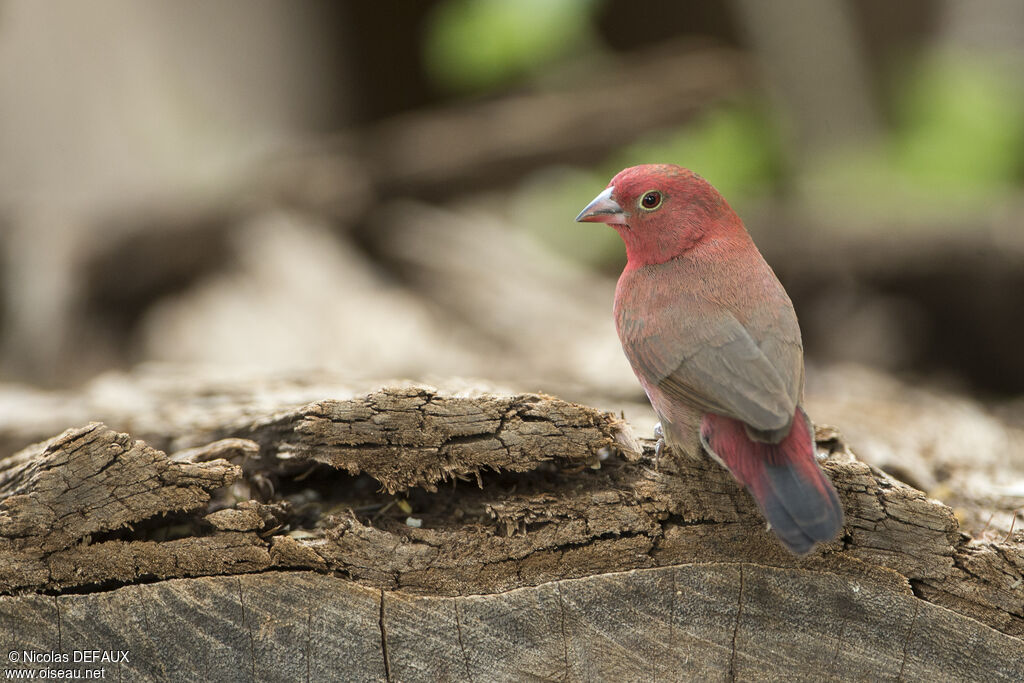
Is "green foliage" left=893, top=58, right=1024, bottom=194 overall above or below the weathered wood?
above

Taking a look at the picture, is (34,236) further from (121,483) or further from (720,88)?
(720,88)

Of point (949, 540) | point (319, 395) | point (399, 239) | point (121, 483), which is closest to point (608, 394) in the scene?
point (319, 395)

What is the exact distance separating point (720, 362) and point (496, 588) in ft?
2.83

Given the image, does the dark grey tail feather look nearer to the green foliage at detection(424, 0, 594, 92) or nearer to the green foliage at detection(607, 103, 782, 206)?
the green foliage at detection(424, 0, 594, 92)

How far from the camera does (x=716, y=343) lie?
2.71m

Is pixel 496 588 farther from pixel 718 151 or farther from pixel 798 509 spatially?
pixel 718 151

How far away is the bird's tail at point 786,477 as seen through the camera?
2.16 meters

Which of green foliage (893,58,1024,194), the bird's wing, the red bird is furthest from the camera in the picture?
green foliage (893,58,1024,194)

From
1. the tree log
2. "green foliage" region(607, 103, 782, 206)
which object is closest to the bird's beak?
the tree log

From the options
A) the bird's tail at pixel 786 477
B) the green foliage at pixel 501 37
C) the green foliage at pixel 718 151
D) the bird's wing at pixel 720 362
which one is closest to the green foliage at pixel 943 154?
the green foliage at pixel 718 151

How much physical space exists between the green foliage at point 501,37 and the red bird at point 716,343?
3.37 m

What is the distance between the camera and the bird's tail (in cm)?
216

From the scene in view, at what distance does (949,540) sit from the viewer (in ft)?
8.00

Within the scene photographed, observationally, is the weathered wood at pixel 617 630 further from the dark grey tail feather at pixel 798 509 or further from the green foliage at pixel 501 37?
the green foliage at pixel 501 37
